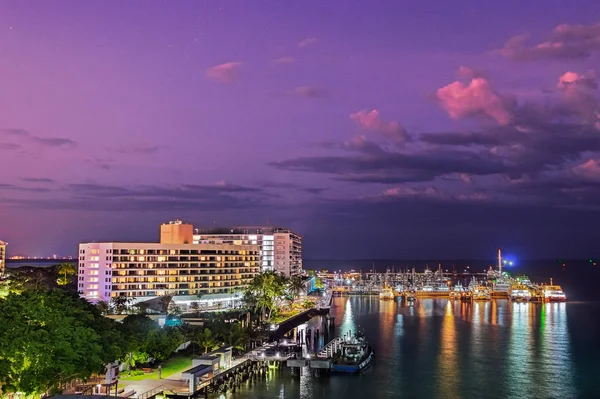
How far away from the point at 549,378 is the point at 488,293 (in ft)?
365

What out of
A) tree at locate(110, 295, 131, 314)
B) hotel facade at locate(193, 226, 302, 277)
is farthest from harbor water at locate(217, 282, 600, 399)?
hotel facade at locate(193, 226, 302, 277)

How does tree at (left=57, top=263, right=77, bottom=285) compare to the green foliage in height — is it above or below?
above

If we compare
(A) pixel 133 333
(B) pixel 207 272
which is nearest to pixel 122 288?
(B) pixel 207 272

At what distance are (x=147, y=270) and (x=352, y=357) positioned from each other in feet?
156

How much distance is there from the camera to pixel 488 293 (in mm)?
169000

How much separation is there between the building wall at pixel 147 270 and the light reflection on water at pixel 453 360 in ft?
70.7

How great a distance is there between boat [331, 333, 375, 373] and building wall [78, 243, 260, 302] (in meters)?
40.9

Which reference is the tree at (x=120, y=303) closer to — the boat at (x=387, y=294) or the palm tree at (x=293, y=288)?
the palm tree at (x=293, y=288)

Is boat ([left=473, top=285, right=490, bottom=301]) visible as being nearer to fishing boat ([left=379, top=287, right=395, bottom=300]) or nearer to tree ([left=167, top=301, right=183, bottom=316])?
fishing boat ([left=379, top=287, right=395, bottom=300])

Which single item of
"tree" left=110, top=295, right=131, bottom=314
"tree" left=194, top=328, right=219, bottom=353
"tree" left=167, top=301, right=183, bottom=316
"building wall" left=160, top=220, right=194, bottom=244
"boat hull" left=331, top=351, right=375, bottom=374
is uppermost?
"building wall" left=160, top=220, right=194, bottom=244

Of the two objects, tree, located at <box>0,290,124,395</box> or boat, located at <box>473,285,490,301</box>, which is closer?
tree, located at <box>0,290,124,395</box>

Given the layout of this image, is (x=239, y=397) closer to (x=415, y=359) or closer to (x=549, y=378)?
(x=415, y=359)

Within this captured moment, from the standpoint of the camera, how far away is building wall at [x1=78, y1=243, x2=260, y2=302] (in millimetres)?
97062

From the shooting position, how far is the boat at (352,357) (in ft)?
200
